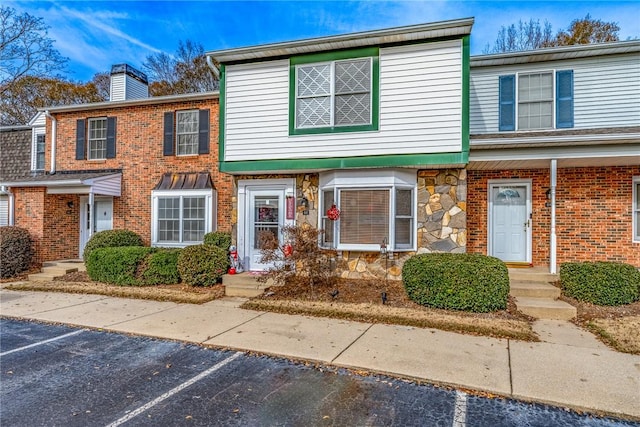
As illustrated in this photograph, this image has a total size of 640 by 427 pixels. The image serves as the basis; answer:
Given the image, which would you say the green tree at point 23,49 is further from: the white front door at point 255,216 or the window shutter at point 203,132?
the white front door at point 255,216

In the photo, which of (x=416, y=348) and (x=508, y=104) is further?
(x=508, y=104)

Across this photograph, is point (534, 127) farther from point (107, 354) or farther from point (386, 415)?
point (107, 354)

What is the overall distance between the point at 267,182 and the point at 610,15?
55.8ft

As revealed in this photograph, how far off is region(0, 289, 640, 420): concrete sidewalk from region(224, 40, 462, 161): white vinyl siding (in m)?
3.63

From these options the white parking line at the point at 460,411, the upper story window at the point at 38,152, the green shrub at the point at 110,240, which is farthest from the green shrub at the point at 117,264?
the white parking line at the point at 460,411

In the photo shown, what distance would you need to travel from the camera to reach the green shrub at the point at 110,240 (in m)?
10.6

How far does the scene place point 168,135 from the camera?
472 inches

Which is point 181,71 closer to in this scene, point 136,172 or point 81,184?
point 136,172

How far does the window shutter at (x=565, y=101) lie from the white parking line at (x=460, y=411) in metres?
8.41

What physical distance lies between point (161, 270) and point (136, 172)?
4830 millimetres

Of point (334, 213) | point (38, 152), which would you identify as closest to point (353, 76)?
point (334, 213)

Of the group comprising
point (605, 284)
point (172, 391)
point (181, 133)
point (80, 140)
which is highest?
point (181, 133)

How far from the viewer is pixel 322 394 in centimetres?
370

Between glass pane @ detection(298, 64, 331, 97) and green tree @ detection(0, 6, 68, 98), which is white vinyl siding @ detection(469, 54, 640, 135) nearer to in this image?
glass pane @ detection(298, 64, 331, 97)
